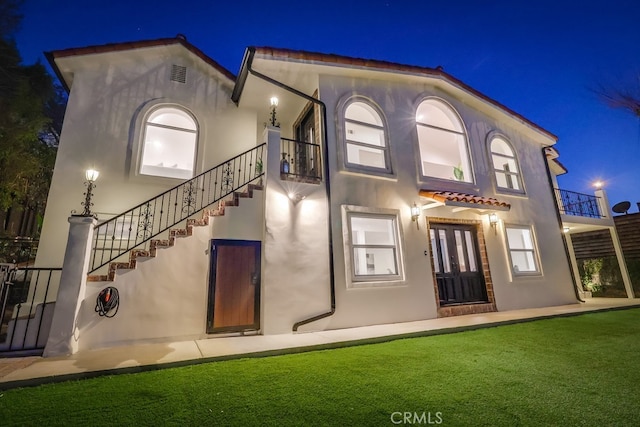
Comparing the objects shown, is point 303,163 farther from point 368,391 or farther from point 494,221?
point 494,221

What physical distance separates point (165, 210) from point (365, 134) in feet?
21.9

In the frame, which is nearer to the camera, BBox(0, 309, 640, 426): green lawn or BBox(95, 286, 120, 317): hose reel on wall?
BBox(0, 309, 640, 426): green lawn

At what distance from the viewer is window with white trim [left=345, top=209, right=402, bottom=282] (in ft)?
20.7

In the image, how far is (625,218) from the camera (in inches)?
456

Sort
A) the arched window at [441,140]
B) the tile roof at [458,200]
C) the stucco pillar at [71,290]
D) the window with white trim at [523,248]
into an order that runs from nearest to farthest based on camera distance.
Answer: the stucco pillar at [71,290], the tile roof at [458,200], the window with white trim at [523,248], the arched window at [441,140]

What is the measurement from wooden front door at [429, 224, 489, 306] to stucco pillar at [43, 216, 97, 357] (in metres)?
7.33

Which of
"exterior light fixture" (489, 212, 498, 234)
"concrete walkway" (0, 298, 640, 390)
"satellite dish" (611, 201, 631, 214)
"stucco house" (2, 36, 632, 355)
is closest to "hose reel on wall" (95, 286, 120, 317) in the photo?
"stucco house" (2, 36, 632, 355)

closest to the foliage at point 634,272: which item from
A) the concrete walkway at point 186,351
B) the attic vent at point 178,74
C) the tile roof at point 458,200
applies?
the tile roof at point 458,200

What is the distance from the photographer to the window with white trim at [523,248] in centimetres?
876

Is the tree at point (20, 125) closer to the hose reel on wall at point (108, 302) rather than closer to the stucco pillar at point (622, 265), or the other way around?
the hose reel on wall at point (108, 302)

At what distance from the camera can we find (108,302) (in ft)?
14.7

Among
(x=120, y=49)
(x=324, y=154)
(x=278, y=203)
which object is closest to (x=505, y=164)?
(x=324, y=154)

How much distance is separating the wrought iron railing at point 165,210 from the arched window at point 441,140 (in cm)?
550

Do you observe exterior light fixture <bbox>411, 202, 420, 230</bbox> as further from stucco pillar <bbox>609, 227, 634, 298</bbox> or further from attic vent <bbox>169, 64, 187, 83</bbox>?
stucco pillar <bbox>609, 227, 634, 298</bbox>
